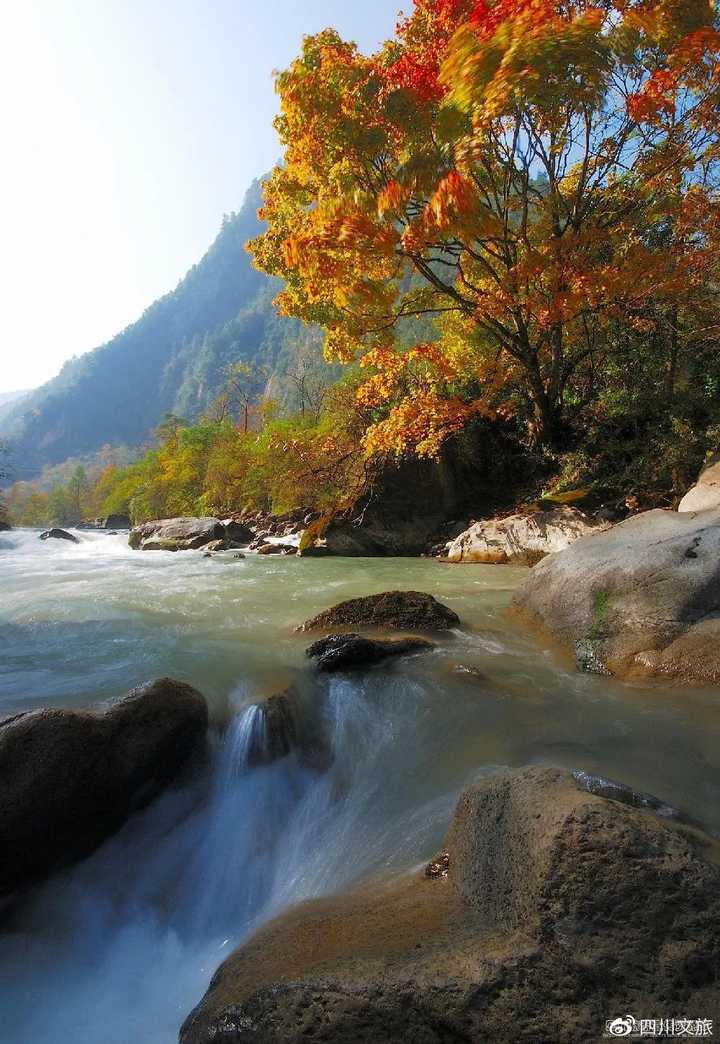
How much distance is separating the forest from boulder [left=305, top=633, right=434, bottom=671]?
20.4ft

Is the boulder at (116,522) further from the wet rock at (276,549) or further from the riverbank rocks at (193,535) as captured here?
the wet rock at (276,549)

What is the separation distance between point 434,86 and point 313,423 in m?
20.1

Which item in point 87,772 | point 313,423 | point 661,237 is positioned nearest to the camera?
point 87,772

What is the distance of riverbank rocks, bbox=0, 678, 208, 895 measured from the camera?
2.68m

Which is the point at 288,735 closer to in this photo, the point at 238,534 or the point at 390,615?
the point at 390,615

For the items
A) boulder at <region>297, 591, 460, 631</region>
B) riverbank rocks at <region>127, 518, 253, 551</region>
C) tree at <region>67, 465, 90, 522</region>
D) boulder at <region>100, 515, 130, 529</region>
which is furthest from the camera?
tree at <region>67, 465, 90, 522</region>

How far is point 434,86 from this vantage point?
7801 mm

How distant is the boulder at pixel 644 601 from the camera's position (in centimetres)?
409

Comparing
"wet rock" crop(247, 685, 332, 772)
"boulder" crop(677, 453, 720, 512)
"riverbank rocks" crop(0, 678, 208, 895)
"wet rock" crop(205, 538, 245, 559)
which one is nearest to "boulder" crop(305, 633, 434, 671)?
"wet rock" crop(247, 685, 332, 772)

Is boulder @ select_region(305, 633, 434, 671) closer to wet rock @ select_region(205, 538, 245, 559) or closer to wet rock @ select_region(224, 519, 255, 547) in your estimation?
wet rock @ select_region(205, 538, 245, 559)

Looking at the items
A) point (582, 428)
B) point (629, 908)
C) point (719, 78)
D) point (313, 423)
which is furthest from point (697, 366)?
point (313, 423)

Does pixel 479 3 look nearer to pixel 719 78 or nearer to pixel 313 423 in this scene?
pixel 719 78

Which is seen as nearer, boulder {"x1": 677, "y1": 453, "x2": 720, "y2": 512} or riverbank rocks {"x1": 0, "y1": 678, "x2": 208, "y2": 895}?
riverbank rocks {"x1": 0, "y1": 678, "x2": 208, "y2": 895}

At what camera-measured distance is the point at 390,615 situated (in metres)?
5.63
